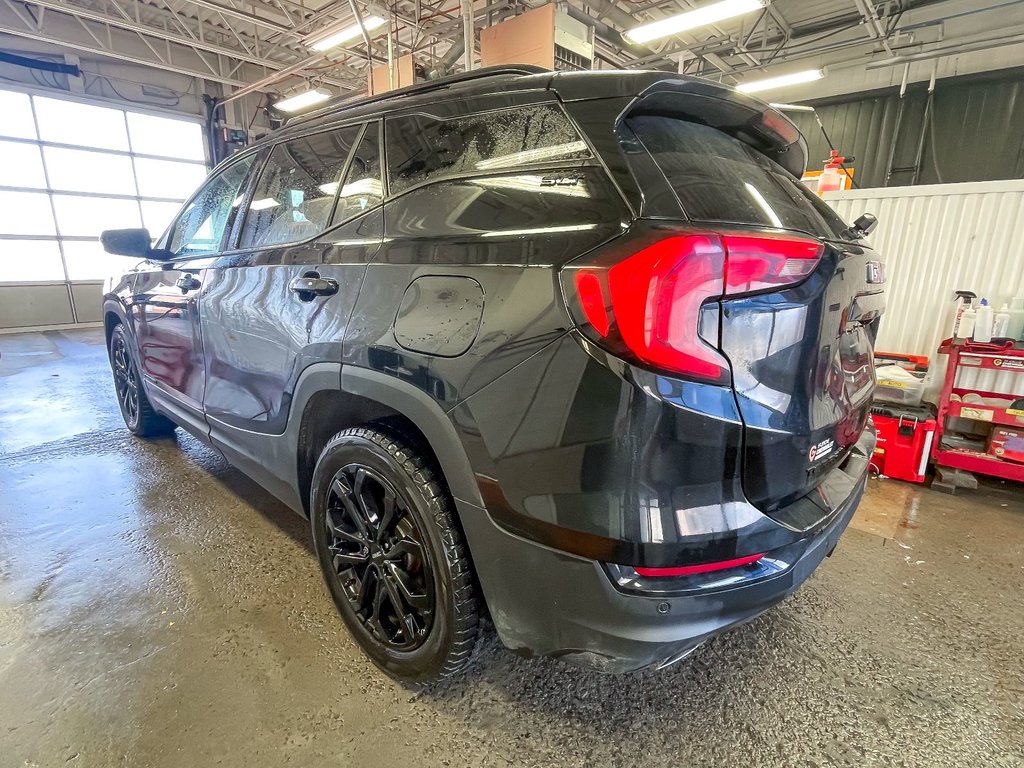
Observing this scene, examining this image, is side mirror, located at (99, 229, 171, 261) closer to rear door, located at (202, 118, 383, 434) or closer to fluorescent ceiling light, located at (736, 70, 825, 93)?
rear door, located at (202, 118, 383, 434)

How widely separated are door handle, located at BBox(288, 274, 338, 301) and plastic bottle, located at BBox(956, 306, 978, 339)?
142 inches

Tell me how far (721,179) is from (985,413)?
2.98 m

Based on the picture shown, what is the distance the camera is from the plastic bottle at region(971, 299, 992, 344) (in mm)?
2990

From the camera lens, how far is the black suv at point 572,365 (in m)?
0.93

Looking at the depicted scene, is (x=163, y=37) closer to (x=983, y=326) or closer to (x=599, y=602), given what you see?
(x=599, y=602)

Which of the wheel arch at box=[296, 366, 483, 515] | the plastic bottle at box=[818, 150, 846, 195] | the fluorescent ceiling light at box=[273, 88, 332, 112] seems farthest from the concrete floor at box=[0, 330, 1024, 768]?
the fluorescent ceiling light at box=[273, 88, 332, 112]

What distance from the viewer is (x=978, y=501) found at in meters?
2.94

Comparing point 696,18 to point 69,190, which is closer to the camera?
point 696,18

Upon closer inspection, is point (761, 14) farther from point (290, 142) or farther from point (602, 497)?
point (602, 497)

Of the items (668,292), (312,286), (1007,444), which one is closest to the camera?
(668,292)

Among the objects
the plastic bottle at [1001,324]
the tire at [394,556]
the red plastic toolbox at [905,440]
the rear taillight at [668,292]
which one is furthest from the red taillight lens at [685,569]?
the plastic bottle at [1001,324]

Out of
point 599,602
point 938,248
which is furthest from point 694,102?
point 938,248

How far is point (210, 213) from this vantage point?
2.46 meters

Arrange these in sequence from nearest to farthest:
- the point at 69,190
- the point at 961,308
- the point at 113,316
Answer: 1. the point at 961,308
2. the point at 113,316
3. the point at 69,190
